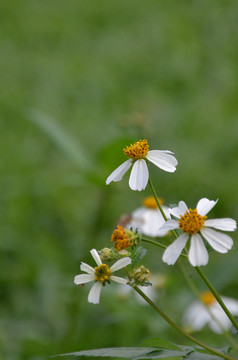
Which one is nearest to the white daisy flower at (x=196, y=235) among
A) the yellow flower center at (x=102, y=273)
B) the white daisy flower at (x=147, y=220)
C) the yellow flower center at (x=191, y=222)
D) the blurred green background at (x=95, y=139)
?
the yellow flower center at (x=191, y=222)

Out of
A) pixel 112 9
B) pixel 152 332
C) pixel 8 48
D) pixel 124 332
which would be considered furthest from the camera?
pixel 112 9

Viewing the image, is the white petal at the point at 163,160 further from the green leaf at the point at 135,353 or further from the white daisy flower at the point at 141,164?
the green leaf at the point at 135,353

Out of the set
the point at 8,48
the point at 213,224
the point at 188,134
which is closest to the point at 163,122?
the point at 188,134

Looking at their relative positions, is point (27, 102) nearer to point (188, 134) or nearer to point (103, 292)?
point (188, 134)

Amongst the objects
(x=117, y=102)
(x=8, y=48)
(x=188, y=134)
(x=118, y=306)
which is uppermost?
(x=8, y=48)

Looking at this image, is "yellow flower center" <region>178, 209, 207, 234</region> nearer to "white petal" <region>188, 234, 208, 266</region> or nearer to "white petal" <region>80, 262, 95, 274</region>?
"white petal" <region>188, 234, 208, 266</region>

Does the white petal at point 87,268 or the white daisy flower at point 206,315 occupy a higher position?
the white daisy flower at point 206,315

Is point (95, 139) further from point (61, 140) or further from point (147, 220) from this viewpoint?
point (147, 220)
